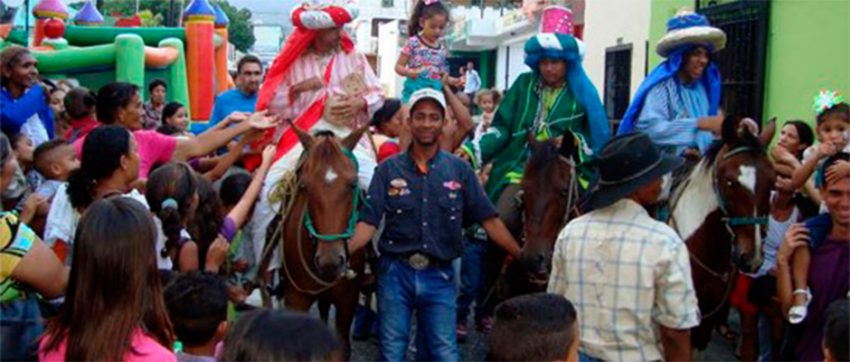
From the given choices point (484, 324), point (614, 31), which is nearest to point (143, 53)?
point (614, 31)

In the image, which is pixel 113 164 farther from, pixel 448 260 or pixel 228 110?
pixel 228 110

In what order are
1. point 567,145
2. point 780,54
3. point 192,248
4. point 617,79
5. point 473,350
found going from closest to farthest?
point 192,248
point 567,145
point 473,350
point 780,54
point 617,79

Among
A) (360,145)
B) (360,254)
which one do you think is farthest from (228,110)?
(360,254)

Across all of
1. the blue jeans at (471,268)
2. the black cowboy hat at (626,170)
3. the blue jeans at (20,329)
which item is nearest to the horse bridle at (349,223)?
the black cowboy hat at (626,170)

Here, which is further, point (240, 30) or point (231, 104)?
point (240, 30)

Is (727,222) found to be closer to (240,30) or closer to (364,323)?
(364,323)

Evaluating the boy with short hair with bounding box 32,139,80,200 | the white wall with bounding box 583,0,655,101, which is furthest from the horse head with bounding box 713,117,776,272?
the white wall with bounding box 583,0,655,101

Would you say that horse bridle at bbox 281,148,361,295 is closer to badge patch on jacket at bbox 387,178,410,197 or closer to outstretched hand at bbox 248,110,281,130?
badge patch on jacket at bbox 387,178,410,197

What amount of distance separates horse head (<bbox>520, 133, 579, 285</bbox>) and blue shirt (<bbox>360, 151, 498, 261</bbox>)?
33 cm

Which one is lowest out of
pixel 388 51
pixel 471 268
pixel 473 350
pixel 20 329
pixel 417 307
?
pixel 473 350

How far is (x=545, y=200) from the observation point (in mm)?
5555

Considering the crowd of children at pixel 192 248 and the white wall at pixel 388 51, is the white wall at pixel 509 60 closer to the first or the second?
the white wall at pixel 388 51

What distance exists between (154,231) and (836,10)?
7.56 m

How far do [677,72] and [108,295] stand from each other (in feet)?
15.0
